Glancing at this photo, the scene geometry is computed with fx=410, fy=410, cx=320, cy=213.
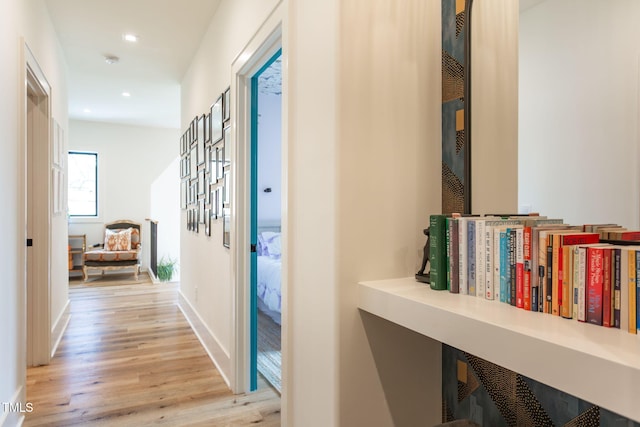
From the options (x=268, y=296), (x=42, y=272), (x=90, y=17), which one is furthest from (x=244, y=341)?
(x=90, y=17)

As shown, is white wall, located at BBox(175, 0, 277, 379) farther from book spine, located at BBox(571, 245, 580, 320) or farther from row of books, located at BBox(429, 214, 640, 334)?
book spine, located at BBox(571, 245, 580, 320)

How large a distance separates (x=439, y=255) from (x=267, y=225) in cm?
428

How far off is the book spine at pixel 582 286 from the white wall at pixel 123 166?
7.52 m

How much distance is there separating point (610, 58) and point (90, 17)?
3.69 m

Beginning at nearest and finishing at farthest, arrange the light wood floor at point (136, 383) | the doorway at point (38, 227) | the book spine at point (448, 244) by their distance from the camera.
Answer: the book spine at point (448, 244)
the light wood floor at point (136, 383)
the doorway at point (38, 227)

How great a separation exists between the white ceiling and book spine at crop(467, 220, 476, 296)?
274 cm

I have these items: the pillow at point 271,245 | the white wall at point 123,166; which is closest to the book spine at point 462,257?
the pillow at point 271,245

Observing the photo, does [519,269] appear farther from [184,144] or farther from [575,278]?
[184,144]

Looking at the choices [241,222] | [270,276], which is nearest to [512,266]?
[241,222]

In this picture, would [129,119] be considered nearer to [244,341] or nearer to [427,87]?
[244,341]

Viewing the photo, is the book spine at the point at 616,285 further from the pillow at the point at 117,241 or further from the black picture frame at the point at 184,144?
the pillow at the point at 117,241

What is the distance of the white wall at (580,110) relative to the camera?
39.9 inches

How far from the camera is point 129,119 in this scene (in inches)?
280

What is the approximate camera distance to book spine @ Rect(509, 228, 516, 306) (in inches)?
42.5
